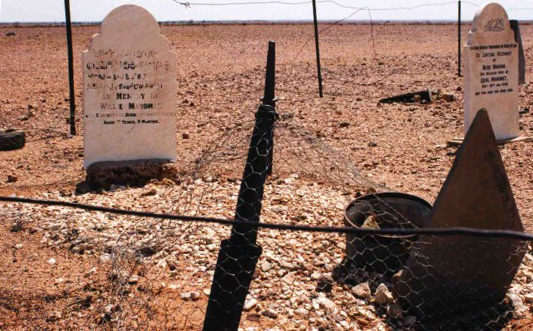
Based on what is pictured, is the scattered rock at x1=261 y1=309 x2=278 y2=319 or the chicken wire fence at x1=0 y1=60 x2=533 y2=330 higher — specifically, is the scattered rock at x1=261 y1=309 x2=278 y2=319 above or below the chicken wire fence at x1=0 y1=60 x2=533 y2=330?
below

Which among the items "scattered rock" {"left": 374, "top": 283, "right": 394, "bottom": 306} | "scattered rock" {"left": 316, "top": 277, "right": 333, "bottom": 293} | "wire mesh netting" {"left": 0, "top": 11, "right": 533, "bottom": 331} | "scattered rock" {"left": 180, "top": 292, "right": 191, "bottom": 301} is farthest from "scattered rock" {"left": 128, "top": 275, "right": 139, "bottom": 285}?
"scattered rock" {"left": 374, "top": 283, "right": 394, "bottom": 306}

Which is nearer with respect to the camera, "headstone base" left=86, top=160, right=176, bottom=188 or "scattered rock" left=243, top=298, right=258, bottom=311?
"scattered rock" left=243, top=298, right=258, bottom=311

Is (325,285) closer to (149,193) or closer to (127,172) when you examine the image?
(149,193)

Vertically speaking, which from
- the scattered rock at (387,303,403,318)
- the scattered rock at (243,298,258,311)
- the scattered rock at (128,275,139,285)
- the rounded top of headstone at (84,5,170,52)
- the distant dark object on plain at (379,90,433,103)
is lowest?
the scattered rock at (387,303,403,318)

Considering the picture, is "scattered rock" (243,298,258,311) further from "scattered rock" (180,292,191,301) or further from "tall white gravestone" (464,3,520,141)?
"tall white gravestone" (464,3,520,141)

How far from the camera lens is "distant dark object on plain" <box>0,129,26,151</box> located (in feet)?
29.9

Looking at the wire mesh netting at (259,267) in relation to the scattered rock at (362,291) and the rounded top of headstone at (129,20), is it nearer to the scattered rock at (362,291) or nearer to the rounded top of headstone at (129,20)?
the scattered rock at (362,291)

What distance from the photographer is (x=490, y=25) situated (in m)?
8.79

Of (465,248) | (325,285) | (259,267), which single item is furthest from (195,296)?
(465,248)

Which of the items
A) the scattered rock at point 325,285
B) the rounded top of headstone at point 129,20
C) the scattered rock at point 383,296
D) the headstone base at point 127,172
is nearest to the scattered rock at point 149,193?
the headstone base at point 127,172

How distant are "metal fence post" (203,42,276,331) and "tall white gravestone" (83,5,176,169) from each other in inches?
173

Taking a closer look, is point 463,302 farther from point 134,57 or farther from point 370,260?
point 134,57

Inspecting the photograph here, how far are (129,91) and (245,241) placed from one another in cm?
459

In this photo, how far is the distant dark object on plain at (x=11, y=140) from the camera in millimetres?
9125
